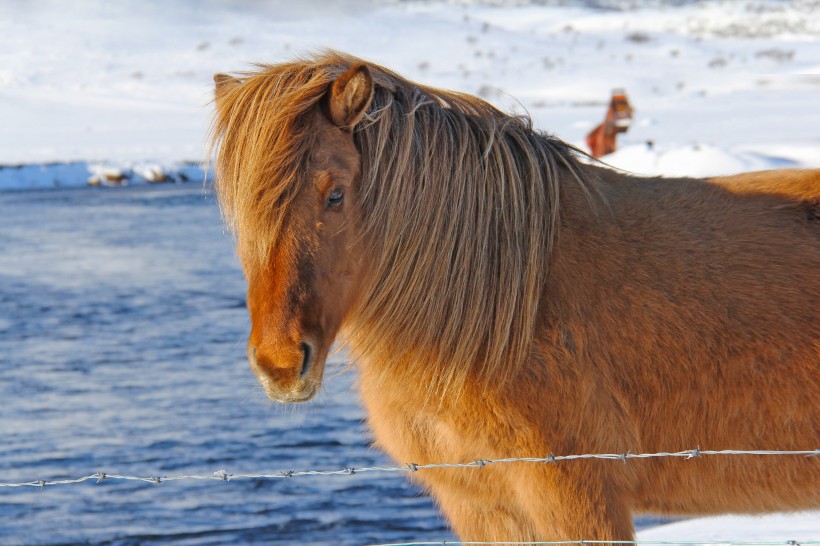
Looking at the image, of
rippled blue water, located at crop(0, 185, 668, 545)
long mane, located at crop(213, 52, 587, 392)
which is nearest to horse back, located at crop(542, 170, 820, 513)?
long mane, located at crop(213, 52, 587, 392)

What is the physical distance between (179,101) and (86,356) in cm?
2312

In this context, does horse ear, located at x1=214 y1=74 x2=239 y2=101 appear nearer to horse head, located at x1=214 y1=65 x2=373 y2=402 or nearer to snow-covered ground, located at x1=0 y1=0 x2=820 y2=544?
horse head, located at x1=214 y1=65 x2=373 y2=402

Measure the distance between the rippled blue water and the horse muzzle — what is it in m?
0.43

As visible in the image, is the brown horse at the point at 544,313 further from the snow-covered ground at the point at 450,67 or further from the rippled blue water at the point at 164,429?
the snow-covered ground at the point at 450,67

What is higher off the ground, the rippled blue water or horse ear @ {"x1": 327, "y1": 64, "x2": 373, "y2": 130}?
horse ear @ {"x1": 327, "y1": 64, "x2": 373, "y2": 130}

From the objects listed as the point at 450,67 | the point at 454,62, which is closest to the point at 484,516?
the point at 450,67

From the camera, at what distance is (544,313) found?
262 centimetres

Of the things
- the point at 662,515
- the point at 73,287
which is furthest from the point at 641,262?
the point at 73,287

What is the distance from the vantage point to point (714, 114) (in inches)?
924

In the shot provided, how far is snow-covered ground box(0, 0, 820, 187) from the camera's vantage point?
23.2 m

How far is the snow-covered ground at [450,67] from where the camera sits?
22.2 metres

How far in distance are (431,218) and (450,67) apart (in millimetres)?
30761

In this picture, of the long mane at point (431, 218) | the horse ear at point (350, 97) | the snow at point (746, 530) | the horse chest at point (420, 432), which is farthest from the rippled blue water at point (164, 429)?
the snow at point (746, 530)

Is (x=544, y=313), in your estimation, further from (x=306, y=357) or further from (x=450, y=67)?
(x=450, y=67)
